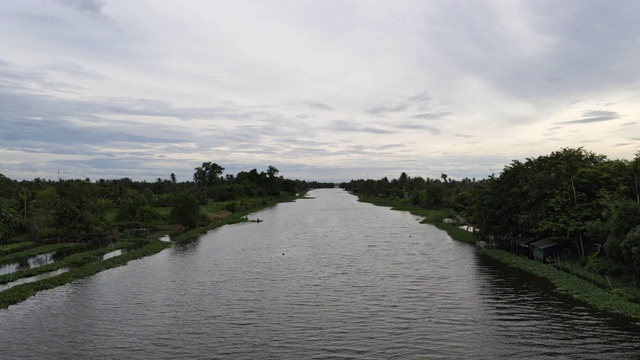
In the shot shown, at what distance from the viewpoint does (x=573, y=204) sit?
3966 centimetres

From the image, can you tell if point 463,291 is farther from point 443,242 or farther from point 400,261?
point 443,242

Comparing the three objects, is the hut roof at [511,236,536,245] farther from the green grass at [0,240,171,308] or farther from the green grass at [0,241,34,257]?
the green grass at [0,241,34,257]

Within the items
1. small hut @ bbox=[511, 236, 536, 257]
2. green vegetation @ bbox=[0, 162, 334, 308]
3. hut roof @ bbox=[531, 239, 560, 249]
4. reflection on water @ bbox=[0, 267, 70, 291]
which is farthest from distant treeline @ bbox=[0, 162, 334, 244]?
hut roof @ bbox=[531, 239, 560, 249]

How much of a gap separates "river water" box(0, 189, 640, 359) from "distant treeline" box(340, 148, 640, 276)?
18.8ft

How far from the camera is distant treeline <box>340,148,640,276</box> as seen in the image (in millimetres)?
29656

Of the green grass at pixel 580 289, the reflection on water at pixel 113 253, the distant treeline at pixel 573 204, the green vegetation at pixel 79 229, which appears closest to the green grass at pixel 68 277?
the green vegetation at pixel 79 229

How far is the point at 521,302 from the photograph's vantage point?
28.8 meters

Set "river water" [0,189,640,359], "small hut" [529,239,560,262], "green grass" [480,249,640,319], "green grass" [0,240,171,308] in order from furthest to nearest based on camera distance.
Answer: "small hut" [529,239,560,262] < "green grass" [0,240,171,308] < "green grass" [480,249,640,319] < "river water" [0,189,640,359]

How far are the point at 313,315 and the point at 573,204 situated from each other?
28.0m

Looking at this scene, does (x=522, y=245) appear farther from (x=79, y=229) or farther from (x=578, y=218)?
(x=79, y=229)

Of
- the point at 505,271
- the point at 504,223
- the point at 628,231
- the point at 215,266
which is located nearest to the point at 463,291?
the point at 505,271

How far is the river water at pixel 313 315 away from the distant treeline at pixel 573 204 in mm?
5728

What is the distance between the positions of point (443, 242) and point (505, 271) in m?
17.5

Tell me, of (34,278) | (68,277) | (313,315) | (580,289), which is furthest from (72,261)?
(580,289)
